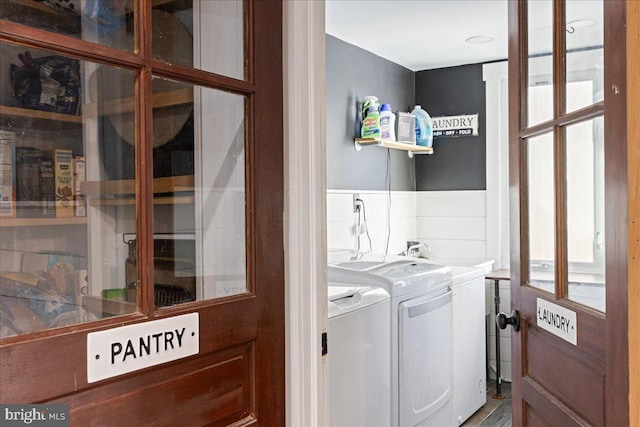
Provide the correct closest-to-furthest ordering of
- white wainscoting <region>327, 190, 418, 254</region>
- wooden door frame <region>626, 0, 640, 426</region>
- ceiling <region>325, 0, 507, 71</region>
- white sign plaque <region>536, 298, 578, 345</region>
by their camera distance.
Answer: wooden door frame <region>626, 0, 640, 426</region>
white sign plaque <region>536, 298, 578, 345</region>
ceiling <region>325, 0, 507, 71</region>
white wainscoting <region>327, 190, 418, 254</region>

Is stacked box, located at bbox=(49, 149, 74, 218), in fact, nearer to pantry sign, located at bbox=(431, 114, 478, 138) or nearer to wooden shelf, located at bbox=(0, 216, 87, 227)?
wooden shelf, located at bbox=(0, 216, 87, 227)

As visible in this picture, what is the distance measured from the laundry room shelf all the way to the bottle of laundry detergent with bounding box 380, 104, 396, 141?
0.04m

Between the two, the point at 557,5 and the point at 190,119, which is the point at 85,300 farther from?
the point at 557,5

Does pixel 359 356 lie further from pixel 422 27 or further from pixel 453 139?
pixel 453 139

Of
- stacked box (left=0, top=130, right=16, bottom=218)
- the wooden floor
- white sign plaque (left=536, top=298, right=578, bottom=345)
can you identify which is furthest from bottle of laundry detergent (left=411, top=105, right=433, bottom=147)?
stacked box (left=0, top=130, right=16, bottom=218)

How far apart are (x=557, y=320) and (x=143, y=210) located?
109 centimetres

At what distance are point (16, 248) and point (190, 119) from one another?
0.46 meters

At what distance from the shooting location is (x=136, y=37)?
109cm

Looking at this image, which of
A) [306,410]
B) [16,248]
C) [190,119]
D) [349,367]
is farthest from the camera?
[349,367]

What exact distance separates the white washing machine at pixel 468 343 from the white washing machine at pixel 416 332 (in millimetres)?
214

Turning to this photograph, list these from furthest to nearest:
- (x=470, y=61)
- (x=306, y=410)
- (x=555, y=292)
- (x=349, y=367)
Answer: (x=470, y=61), (x=349, y=367), (x=555, y=292), (x=306, y=410)

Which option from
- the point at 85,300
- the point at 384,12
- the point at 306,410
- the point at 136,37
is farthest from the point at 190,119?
the point at 384,12

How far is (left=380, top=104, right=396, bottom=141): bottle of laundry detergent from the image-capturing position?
12.8ft

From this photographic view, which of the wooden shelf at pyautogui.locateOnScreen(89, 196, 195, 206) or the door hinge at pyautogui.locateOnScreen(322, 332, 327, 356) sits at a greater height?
the wooden shelf at pyautogui.locateOnScreen(89, 196, 195, 206)
